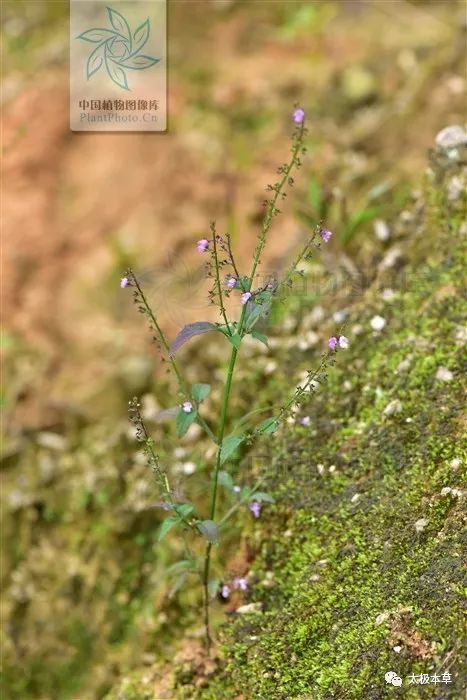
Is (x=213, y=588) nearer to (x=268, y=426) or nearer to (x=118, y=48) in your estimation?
(x=268, y=426)

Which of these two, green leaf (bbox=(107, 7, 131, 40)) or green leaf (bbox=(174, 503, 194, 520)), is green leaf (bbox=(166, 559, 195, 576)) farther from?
green leaf (bbox=(107, 7, 131, 40))

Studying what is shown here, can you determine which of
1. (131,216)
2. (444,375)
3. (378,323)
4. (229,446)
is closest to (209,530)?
(229,446)

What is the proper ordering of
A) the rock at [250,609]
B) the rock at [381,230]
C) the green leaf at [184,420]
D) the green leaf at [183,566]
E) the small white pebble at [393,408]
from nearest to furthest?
the green leaf at [184,420] < the green leaf at [183,566] < the rock at [250,609] < the small white pebble at [393,408] < the rock at [381,230]

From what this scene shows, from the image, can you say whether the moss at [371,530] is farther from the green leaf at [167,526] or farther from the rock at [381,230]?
the green leaf at [167,526]

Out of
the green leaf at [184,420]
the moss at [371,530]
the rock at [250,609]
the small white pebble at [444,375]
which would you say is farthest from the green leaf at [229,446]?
the small white pebble at [444,375]

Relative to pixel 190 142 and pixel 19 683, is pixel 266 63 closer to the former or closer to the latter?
pixel 190 142

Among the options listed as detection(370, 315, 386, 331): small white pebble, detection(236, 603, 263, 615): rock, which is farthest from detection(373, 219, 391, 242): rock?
detection(236, 603, 263, 615): rock
